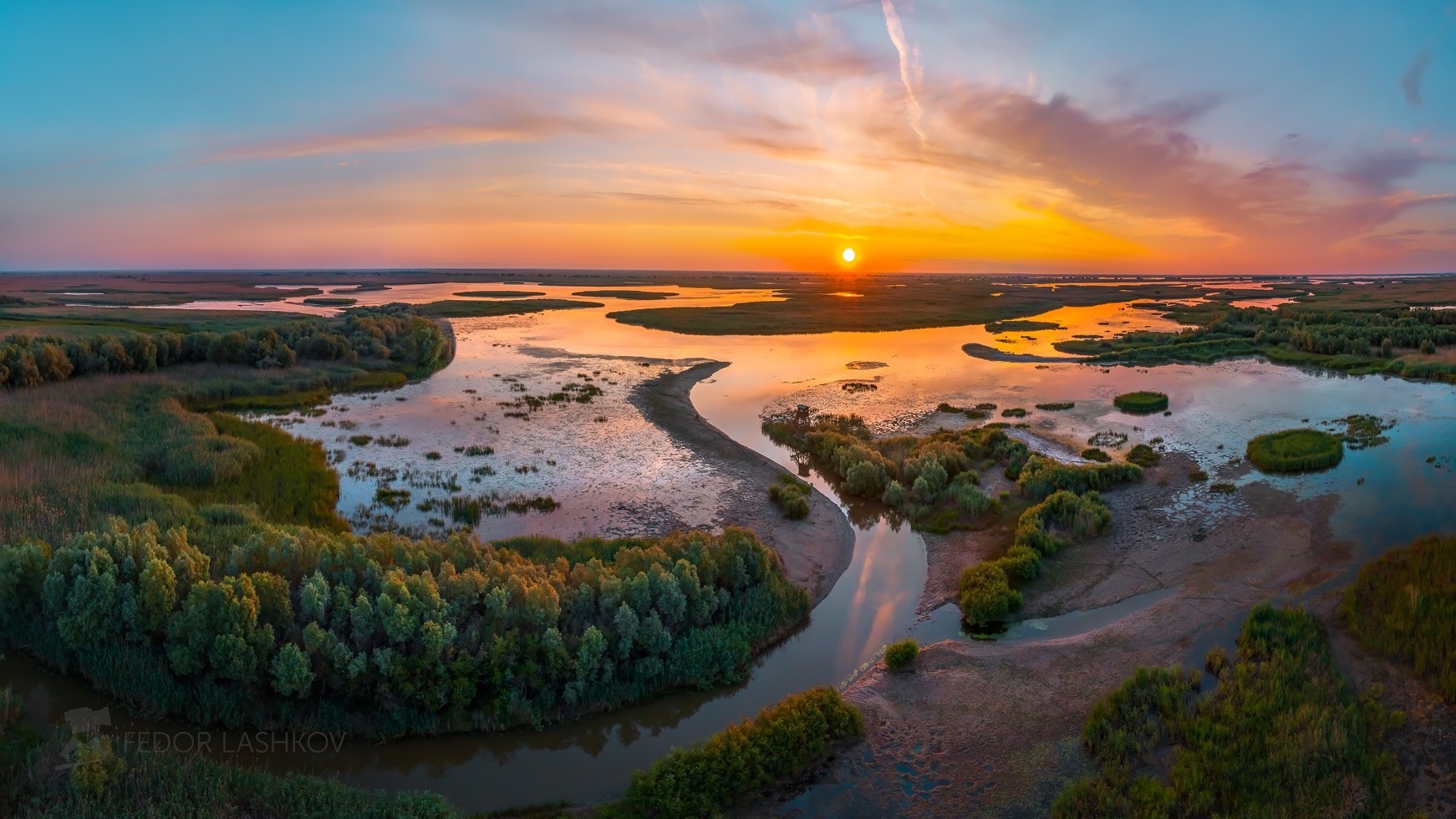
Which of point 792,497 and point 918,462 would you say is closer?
point 792,497

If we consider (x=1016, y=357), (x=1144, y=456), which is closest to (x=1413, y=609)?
(x=1144, y=456)

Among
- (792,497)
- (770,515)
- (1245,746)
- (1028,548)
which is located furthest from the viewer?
(792,497)

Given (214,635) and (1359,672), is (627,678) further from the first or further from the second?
(1359,672)

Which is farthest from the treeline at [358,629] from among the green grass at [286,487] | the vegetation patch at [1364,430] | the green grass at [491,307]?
the green grass at [491,307]

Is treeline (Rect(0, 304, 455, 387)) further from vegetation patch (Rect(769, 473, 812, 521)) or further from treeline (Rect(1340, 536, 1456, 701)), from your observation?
treeline (Rect(1340, 536, 1456, 701))

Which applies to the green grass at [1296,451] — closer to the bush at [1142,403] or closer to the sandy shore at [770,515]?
the bush at [1142,403]

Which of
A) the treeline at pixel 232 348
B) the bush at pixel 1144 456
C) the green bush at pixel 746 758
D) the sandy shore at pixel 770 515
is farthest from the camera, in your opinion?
the treeline at pixel 232 348

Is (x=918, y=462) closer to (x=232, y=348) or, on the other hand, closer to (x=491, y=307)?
(x=232, y=348)

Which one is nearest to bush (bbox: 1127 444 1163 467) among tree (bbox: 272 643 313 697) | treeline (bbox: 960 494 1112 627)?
treeline (bbox: 960 494 1112 627)
